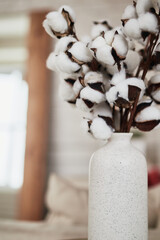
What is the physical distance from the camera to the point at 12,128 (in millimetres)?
3924

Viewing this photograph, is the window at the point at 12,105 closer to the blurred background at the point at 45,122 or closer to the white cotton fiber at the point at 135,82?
the blurred background at the point at 45,122

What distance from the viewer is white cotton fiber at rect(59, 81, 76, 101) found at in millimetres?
858

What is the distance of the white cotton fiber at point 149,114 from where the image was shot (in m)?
0.76

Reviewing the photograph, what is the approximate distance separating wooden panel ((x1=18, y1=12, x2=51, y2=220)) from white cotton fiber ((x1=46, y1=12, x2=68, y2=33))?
242cm

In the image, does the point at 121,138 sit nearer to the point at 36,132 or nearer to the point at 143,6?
the point at 143,6

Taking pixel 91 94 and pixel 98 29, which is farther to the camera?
pixel 98 29

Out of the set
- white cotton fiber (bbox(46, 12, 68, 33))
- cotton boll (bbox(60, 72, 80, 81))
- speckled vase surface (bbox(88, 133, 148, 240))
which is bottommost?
speckled vase surface (bbox(88, 133, 148, 240))

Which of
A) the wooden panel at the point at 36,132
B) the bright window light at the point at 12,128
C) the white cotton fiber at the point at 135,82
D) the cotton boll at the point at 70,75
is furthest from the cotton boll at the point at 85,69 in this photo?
the bright window light at the point at 12,128

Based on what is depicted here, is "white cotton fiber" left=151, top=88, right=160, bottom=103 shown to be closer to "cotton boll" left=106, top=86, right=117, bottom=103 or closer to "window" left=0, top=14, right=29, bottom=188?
"cotton boll" left=106, top=86, right=117, bottom=103

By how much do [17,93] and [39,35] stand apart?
39.8 inches

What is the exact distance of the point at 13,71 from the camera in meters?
4.06

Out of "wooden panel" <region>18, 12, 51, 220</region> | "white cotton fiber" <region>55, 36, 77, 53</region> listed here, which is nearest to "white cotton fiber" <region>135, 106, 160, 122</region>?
"white cotton fiber" <region>55, 36, 77, 53</region>

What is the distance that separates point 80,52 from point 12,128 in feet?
10.7

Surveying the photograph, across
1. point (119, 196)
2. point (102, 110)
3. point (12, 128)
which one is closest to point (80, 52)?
point (102, 110)
